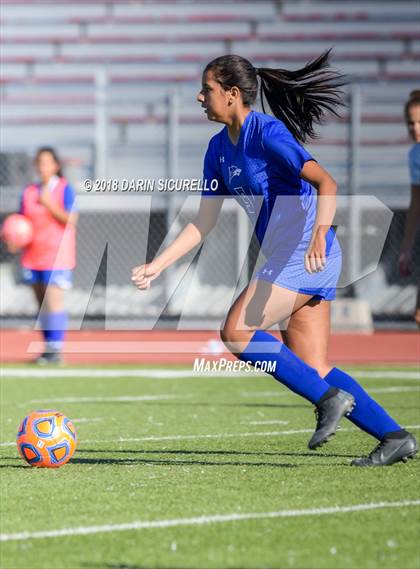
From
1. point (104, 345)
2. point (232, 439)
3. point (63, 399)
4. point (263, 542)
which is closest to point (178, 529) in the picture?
point (263, 542)

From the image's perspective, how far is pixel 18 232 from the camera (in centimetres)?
1345

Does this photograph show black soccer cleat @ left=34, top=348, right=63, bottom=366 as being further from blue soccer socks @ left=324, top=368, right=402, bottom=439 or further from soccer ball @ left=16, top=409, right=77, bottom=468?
blue soccer socks @ left=324, top=368, right=402, bottom=439

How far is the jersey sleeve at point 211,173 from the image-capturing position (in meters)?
5.87

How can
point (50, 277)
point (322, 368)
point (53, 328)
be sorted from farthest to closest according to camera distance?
point (50, 277)
point (53, 328)
point (322, 368)

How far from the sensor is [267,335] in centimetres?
564

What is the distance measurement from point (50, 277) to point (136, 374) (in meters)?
1.79

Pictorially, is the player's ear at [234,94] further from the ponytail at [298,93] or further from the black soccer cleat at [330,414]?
the black soccer cleat at [330,414]

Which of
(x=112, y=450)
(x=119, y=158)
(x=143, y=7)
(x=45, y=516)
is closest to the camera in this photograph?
(x=45, y=516)

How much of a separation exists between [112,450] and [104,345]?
8200mm

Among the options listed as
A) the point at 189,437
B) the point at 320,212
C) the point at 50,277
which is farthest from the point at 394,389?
the point at 320,212

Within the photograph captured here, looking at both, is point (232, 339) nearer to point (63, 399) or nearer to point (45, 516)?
point (45, 516)

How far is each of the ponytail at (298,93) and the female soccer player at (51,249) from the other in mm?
7617

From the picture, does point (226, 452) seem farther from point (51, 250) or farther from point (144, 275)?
point (51, 250)

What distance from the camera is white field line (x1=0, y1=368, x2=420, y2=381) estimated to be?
11.8m
